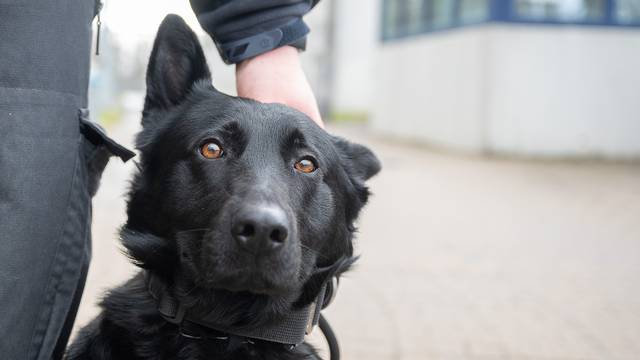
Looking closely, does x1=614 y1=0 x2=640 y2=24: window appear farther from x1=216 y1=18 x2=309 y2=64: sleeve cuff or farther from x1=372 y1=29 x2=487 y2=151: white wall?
x1=216 y1=18 x2=309 y2=64: sleeve cuff

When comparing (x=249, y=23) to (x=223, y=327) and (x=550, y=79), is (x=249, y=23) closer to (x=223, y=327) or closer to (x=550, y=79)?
(x=223, y=327)

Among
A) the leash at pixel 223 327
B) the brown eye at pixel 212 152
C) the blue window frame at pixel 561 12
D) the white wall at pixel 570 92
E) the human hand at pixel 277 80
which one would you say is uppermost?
the human hand at pixel 277 80

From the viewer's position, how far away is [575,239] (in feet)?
22.9

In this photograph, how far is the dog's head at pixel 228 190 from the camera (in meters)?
2.30

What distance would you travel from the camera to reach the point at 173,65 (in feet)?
8.87

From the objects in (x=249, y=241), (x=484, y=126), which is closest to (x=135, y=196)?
(x=249, y=241)

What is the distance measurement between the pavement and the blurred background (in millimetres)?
17

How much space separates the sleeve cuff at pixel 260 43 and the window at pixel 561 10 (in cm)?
1132

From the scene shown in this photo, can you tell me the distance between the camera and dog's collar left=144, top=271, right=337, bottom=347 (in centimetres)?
245

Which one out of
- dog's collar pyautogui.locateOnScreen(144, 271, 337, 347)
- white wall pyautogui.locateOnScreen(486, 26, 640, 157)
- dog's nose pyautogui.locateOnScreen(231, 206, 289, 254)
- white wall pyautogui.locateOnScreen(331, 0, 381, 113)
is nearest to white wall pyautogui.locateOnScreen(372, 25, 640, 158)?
white wall pyautogui.locateOnScreen(486, 26, 640, 157)

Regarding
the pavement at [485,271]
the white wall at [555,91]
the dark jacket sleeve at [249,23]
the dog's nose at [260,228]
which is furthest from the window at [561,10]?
the dog's nose at [260,228]

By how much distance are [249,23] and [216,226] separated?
69 cm

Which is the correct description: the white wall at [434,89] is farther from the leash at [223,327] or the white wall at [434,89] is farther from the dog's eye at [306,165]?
the leash at [223,327]

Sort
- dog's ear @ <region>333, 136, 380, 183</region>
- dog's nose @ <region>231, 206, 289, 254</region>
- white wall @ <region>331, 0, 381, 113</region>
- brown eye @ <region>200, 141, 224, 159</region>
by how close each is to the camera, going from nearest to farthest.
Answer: dog's nose @ <region>231, 206, 289, 254</region>
brown eye @ <region>200, 141, 224, 159</region>
dog's ear @ <region>333, 136, 380, 183</region>
white wall @ <region>331, 0, 381, 113</region>
